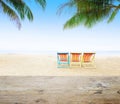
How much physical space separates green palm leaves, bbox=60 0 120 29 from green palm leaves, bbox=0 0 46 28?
80cm

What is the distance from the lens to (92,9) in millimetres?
4453

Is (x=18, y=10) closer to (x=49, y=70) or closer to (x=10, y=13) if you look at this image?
(x=10, y=13)

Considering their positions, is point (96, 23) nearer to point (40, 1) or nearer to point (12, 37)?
point (40, 1)

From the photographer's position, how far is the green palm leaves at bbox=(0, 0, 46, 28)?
458cm

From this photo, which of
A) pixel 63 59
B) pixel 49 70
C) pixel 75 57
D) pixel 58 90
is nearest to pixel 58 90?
pixel 58 90

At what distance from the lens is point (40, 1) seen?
14.2 ft

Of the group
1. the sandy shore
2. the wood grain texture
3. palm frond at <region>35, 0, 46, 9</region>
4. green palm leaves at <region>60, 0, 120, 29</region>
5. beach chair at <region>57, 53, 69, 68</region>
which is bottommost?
the sandy shore

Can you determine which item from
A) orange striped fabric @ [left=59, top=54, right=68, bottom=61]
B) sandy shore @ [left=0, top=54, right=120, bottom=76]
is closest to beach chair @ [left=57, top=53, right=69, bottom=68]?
orange striped fabric @ [left=59, top=54, right=68, bottom=61]

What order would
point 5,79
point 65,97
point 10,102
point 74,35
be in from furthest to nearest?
point 74,35, point 5,79, point 65,97, point 10,102

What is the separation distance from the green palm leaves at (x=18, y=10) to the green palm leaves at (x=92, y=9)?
0.80 meters

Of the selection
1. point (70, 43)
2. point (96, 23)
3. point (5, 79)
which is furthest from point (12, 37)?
point (5, 79)

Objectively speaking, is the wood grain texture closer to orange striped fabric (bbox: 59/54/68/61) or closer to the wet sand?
the wet sand

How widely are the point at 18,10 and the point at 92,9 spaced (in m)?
1.80

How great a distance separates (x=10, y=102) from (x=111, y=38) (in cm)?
3040
